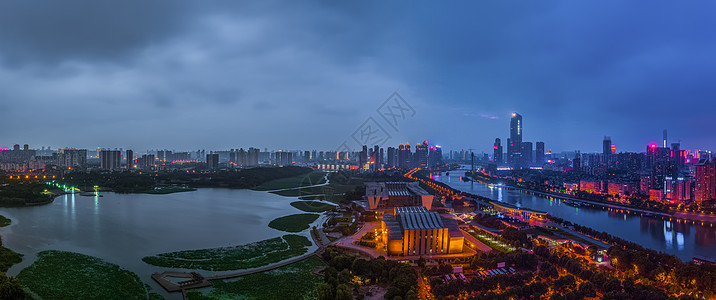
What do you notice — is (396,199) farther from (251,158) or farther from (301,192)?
(251,158)

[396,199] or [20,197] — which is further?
[20,197]

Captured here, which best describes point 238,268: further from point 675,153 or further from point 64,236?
point 675,153

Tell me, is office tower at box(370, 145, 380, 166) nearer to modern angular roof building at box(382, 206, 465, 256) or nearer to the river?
the river

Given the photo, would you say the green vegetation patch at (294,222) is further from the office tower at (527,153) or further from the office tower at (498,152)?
the office tower at (498,152)

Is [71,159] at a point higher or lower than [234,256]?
higher

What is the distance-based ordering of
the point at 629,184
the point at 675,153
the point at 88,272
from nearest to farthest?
1. the point at 88,272
2. the point at 629,184
3. the point at 675,153

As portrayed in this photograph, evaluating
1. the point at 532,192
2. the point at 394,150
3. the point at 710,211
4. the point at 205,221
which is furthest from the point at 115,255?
the point at 394,150

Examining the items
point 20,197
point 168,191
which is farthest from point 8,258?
point 168,191
